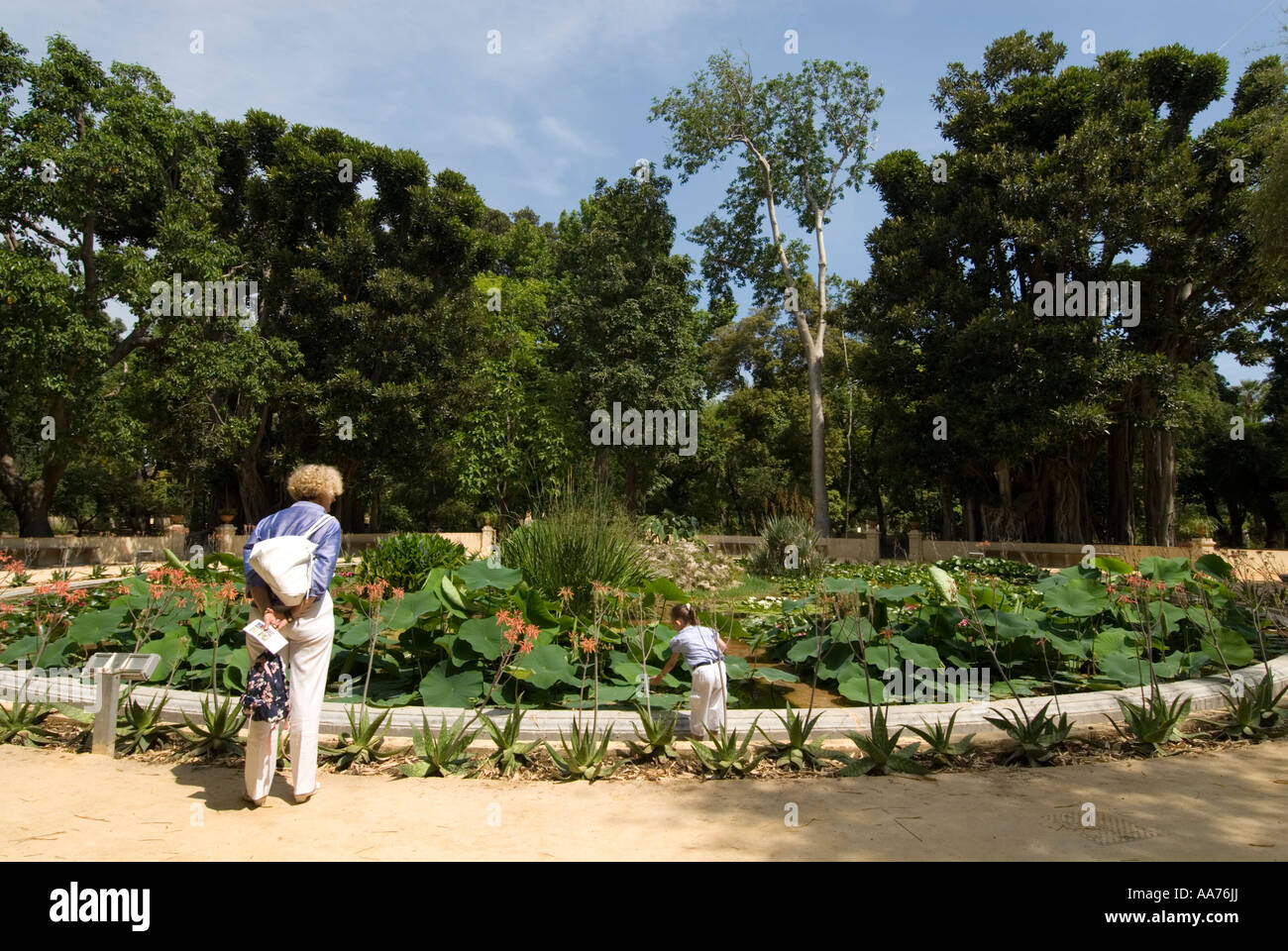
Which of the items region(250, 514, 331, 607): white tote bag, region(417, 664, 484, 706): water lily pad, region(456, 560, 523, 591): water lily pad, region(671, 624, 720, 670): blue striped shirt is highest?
region(250, 514, 331, 607): white tote bag

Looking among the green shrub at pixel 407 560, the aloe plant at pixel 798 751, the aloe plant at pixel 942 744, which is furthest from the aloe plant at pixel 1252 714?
the green shrub at pixel 407 560

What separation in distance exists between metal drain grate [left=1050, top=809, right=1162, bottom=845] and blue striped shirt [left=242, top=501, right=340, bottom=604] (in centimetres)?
307

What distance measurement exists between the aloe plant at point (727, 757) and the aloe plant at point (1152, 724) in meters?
1.92

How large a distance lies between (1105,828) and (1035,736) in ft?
3.13

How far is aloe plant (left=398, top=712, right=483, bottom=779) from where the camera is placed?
3.71 m

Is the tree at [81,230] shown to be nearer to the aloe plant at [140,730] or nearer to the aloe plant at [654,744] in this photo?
the aloe plant at [140,730]

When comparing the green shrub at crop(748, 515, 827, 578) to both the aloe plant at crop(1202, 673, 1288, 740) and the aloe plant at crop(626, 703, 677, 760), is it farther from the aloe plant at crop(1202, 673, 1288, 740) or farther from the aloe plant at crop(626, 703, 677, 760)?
the aloe plant at crop(626, 703, 677, 760)

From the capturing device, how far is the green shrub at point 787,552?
12703 mm

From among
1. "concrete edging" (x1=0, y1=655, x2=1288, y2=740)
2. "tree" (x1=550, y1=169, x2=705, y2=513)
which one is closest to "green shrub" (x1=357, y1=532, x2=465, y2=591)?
"concrete edging" (x1=0, y1=655, x2=1288, y2=740)

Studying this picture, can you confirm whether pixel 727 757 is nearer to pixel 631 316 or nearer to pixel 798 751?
pixel 798 751

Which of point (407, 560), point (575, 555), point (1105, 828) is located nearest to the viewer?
point (1105, 828)

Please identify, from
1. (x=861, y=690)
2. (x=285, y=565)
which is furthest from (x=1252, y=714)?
(x=285, y=565)

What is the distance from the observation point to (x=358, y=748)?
3.85 meters

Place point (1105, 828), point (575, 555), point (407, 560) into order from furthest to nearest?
point (407, 560) < point (575, 555) < point (1105, 828)
